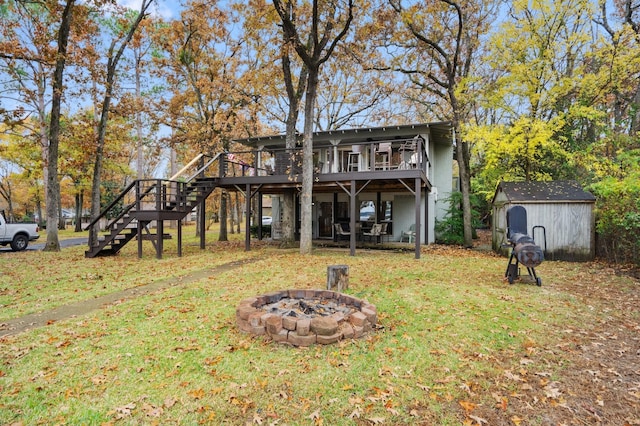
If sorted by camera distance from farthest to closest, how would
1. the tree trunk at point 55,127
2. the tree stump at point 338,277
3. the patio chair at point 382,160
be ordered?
the patio chair at point 382,160 → the tree trunk at point 55,127 → the tree stump at point 338,277

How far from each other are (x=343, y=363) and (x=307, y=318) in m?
0.90

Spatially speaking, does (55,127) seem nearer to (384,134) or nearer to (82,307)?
(82,307)

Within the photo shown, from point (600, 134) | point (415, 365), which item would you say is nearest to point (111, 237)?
point (415, 365)

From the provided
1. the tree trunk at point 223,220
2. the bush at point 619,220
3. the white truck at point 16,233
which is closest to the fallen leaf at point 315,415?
the bush at point 619,220

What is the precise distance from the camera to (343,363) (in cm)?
354

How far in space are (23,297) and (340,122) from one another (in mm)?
21505

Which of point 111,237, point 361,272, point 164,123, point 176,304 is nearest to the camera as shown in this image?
point 176,304

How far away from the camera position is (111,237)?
11250mm

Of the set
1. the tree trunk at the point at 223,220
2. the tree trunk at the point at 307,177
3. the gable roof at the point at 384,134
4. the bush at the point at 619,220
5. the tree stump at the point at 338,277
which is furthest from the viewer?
the tree trunk at the point at 223,220

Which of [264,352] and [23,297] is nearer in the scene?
[264,352]

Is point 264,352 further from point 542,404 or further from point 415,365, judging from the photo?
point 542,404

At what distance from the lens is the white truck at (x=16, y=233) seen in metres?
13.5

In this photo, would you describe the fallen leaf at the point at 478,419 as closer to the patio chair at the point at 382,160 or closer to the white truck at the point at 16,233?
the patio chair at the point at 382,160

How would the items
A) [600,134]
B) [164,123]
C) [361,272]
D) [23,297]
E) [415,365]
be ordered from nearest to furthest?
[415,365] < [23,297] < [361,272] < [600,134] < [164,123]
